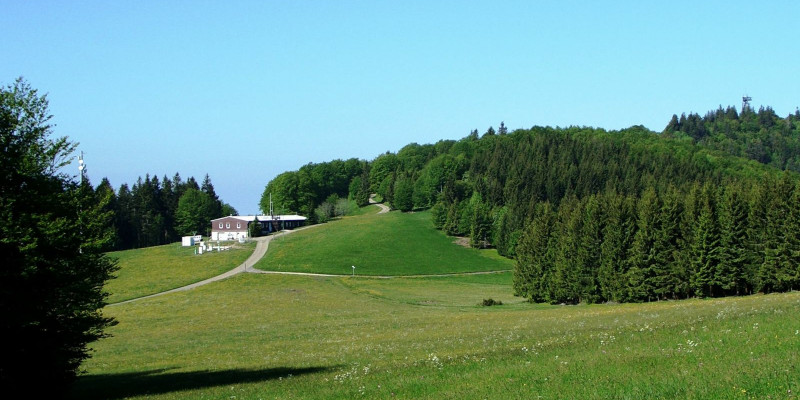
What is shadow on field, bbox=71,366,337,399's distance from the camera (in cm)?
2469

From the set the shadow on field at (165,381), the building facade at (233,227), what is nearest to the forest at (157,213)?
the building facade at (233,227)

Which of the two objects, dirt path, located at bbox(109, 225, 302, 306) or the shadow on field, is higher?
dirt path, located at bbox(109, 225, 302, 306)

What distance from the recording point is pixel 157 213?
181500 millimetres

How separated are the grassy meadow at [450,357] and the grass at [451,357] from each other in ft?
0.25

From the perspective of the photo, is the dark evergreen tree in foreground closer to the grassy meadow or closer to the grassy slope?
the grassy meadow

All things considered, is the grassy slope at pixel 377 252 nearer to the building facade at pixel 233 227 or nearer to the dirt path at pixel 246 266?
the dirt path at pixel 246 266

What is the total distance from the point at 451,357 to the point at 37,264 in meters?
15.0

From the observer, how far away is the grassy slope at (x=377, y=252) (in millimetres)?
119062

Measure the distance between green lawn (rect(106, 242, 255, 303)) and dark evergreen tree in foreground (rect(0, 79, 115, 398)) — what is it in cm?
6964

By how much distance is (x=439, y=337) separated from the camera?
122ft

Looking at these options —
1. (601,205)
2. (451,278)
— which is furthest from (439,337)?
(451,278)

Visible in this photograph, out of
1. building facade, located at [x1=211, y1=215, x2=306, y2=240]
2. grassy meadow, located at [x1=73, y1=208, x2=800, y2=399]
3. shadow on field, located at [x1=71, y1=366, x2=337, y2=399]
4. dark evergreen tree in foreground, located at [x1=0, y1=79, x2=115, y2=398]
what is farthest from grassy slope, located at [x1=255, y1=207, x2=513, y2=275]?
dark evergreen tree in foreground, located at [x1=0, y1=79, x2=115, y2=398]

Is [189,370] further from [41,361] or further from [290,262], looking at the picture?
[290,262]

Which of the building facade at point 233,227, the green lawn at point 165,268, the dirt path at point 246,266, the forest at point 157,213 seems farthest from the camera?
the forest at point 157,213
